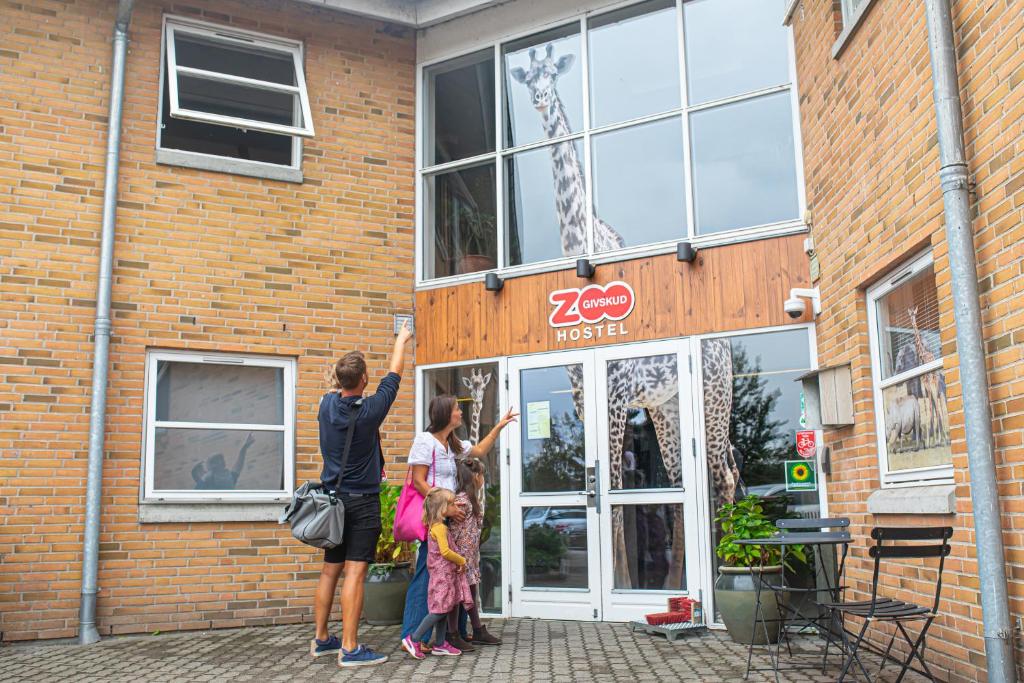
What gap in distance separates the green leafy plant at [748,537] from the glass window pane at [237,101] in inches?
208

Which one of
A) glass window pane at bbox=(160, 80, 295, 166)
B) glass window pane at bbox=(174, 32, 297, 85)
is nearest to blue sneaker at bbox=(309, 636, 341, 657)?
glass window pane at bbox=(160, 80, 295, 166)

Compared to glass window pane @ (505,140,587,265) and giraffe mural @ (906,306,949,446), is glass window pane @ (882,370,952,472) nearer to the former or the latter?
giraffe mural @ (906,306,949,446)

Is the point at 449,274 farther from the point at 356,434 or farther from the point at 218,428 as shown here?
the point at 356,434

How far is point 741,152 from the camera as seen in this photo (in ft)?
25.1

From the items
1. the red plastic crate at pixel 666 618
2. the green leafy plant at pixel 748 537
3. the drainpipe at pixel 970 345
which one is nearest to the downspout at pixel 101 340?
the red plastic crate at pixel 666 618

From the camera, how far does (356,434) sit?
19.4 feet

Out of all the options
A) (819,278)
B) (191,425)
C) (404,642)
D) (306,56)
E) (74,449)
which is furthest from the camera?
(306,56)

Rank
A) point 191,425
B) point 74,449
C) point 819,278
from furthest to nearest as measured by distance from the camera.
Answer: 1. point 191,425
2. point 74,449
3. point 819,278

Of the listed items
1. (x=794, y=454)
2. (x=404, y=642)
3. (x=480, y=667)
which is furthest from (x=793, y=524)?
(x=404, y=642)

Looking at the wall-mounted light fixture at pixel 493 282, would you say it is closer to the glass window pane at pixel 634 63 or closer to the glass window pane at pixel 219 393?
the glass window pane at pixel 634 63

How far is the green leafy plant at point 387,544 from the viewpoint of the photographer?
25.6 ft

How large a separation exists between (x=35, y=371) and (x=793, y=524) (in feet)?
18.7

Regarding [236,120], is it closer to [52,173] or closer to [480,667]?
[52,173]

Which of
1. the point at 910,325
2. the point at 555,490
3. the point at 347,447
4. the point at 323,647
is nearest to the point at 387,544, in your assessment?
the point at 555,490
